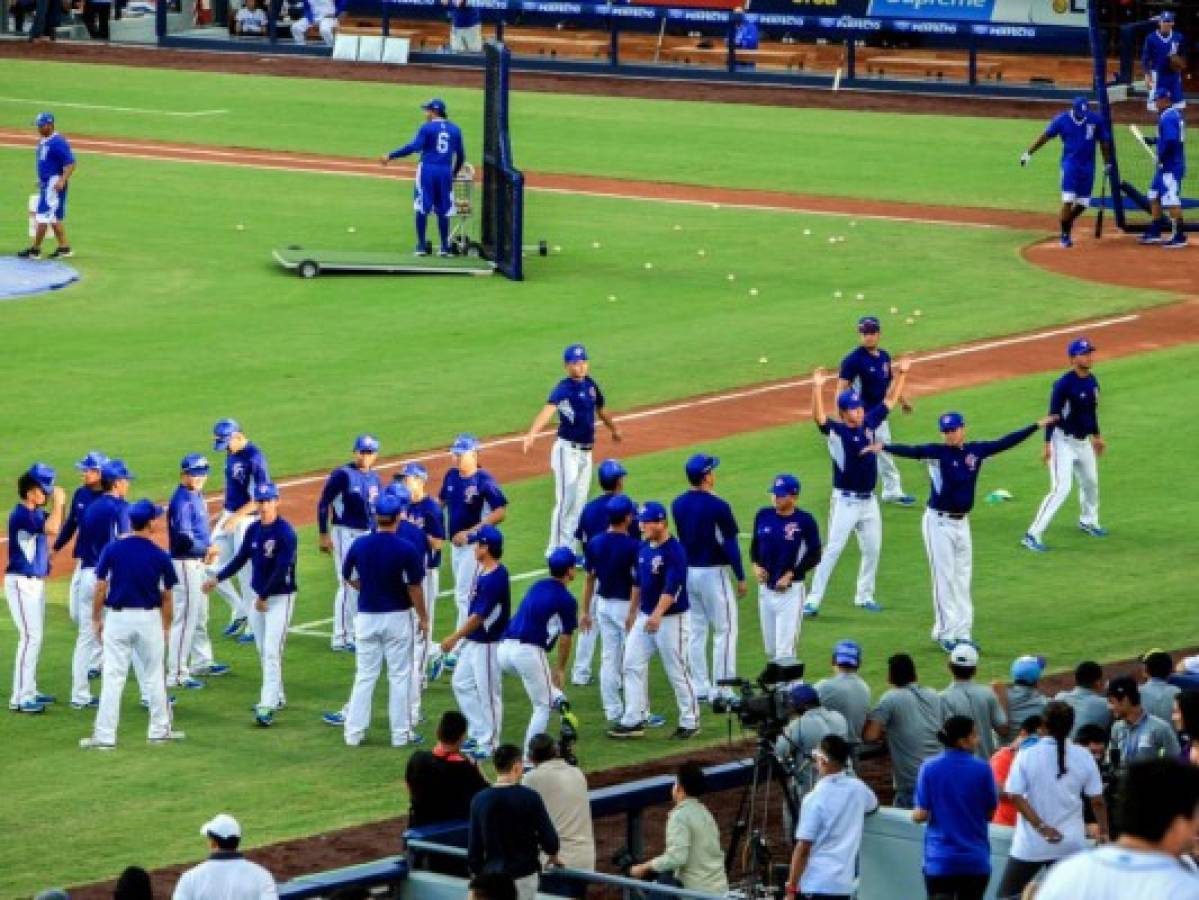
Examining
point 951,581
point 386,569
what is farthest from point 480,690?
point 951,581

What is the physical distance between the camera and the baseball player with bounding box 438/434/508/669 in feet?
62.2

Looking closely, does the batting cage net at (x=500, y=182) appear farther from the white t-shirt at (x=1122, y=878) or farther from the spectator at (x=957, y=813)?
the white t-shirt at (x=1122, y=878)

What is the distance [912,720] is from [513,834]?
3125 mm

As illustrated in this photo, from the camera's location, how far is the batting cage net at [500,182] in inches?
1334

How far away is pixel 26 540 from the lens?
58.7ft

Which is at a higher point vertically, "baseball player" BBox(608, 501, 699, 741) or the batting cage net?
the batting cage net

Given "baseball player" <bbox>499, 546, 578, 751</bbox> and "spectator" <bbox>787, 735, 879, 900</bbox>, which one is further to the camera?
"baseball player" <bbox>499, 546, 578, 751</bbox>

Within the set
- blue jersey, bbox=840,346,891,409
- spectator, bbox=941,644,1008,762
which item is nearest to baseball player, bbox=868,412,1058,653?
blue jersey, bbox=840,346,891,409

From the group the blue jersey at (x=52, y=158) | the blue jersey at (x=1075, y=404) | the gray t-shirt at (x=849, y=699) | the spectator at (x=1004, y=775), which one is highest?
the blue jersey at (x=52, y=158)

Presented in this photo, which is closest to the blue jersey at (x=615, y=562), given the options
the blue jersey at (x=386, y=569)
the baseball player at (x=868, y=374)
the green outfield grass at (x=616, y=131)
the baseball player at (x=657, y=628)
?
the baseball player at (x=657, y=628)

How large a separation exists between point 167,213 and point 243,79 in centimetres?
1533

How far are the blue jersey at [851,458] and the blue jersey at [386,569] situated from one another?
14.3 ft

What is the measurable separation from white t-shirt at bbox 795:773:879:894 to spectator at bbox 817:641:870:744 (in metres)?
1.88

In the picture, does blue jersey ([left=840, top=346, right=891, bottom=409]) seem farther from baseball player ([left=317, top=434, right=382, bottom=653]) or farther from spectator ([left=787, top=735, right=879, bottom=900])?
spectator ([left=787, top=735, right=879, bottom=900])
